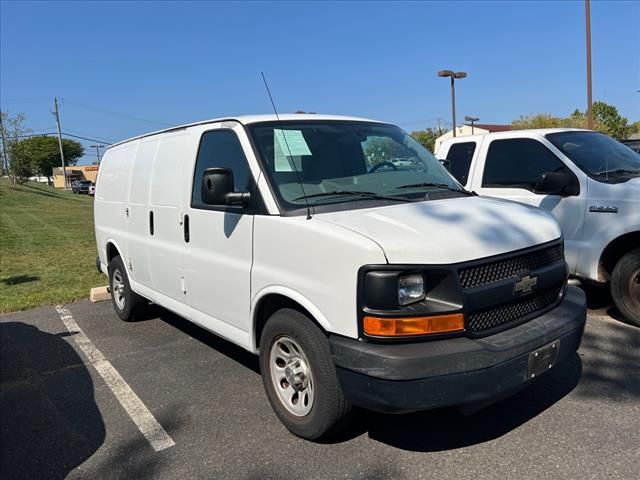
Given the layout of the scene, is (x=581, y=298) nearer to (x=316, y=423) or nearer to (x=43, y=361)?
(x=316, y=423)

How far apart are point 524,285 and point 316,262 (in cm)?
121

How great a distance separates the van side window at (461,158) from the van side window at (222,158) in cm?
352

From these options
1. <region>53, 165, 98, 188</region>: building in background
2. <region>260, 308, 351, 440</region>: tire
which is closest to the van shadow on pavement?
<region>260, 308, 351, 440</region>: tire

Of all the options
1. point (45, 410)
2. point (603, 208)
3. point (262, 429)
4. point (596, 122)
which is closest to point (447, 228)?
point (262, 429)

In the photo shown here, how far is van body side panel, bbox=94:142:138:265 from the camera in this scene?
18.9ft

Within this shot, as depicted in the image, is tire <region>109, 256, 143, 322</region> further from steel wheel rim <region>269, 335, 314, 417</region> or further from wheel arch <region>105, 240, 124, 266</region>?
steel wheel rim <region>269, 335, 314, 417</region>

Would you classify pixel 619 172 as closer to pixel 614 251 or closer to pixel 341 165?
pixel 614 251

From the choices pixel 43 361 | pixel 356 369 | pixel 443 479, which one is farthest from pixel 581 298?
pixel 43 361

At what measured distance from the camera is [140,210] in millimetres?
5254

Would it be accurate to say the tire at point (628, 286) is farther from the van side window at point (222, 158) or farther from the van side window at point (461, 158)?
the van side window at point (222, 158)

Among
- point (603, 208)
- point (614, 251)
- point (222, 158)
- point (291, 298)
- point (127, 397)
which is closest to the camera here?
point (291, 298)

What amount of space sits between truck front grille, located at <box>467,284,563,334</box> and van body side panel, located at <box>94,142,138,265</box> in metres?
4.07

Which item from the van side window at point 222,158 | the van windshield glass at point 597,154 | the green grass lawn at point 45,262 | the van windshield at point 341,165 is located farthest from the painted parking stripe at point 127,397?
the van windshield glass at point 597,154

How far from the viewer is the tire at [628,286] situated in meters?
5.09
